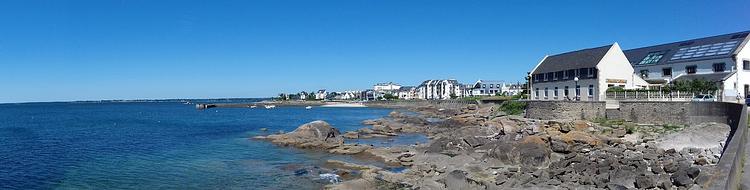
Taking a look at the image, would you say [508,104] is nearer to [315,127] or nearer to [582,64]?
[582,64]

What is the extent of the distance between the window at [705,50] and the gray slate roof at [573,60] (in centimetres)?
1031

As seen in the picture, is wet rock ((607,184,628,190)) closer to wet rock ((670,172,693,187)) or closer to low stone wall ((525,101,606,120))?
wet rock ((670,172,693,187))

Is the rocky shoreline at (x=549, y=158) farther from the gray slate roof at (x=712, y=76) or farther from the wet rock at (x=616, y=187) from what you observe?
the gray slate roof at (x=712, y=76)

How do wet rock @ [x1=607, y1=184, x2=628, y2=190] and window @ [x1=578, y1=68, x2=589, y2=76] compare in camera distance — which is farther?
window @ [x1=578, y1=68, x2=589, y2=76]

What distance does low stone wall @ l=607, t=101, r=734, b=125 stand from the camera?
31359 mm

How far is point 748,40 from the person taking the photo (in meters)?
42.7

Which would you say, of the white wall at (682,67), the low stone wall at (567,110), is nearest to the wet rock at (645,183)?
the low stone wall at (567,110)

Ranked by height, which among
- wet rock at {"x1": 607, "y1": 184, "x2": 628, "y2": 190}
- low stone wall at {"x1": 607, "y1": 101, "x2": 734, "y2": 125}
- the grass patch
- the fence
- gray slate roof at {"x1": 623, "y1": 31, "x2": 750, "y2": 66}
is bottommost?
wet rock at {"x1": 607, "y1": 184, "x2": 628, "y2": 190}

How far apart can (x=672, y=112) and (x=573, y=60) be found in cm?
1394

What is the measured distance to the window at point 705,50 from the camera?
145 ft

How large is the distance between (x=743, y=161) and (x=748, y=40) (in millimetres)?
38954

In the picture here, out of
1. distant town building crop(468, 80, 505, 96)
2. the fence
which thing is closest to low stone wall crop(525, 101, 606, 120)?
the fence

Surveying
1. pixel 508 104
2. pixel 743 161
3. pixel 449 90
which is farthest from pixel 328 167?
pixel 449 90

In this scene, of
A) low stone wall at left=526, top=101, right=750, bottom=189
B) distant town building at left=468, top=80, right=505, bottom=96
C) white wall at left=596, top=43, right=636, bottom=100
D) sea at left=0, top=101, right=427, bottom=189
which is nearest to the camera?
sea at left=0, top=101, right=427, bottom=189
